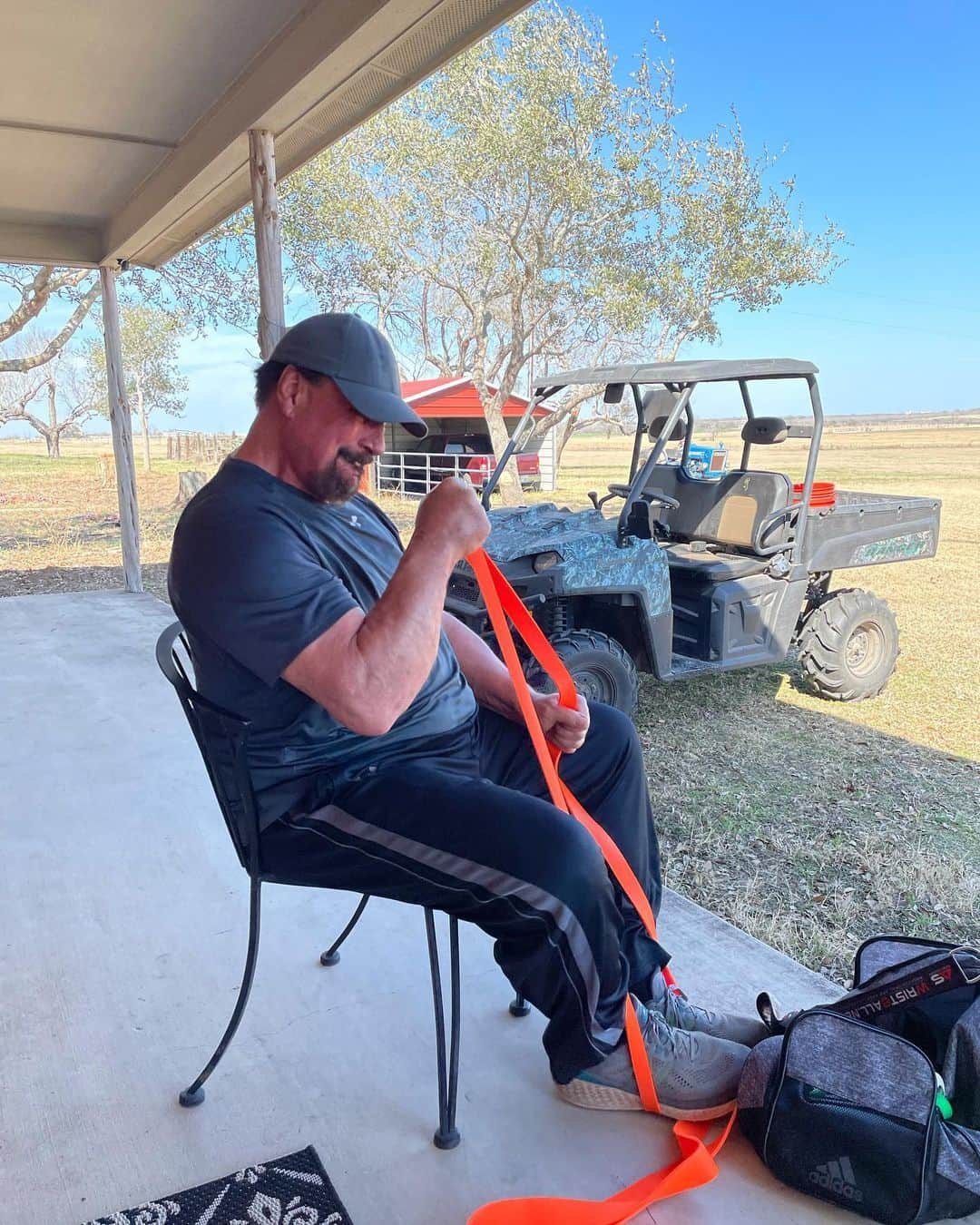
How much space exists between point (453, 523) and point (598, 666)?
230cm

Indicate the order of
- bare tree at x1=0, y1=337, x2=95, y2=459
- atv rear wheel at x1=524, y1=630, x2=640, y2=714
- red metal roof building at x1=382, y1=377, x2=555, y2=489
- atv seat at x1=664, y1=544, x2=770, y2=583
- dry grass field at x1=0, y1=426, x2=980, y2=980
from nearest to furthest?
dry grass field at x1=0, y1=426, x2=980, y2=980 < atv rear wheel at x1=524, y1=630, x2=640, y2=714 < atv seat at x1=664, y1=544, x2=770, y2=583 < red metal roof building at x1=382, y1=377, x2=555, y2=489 < bare tree at x1=0, y1=337, x2=95, y2=459

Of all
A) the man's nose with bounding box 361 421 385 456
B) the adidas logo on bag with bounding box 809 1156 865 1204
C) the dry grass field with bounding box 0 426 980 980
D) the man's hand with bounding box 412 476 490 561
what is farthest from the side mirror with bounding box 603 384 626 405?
the adidas logo on bag with bounding box 809 1156 865 1204

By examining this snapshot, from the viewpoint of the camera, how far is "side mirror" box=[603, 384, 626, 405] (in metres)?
4.25

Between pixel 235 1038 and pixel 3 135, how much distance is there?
424 centimetres

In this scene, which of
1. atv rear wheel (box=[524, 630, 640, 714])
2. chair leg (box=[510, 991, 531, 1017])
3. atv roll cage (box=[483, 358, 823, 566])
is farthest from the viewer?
atv roll cage (box=[483, 358, 823, 566])

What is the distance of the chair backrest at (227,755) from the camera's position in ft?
4.87

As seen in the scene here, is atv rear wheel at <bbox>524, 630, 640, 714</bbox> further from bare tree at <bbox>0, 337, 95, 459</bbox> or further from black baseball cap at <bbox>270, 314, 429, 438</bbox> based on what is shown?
bare tree at <bbox>0, 337, 95, 459</bbox>

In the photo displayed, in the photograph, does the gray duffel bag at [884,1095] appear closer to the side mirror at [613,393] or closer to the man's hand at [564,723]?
the man's hand at [564,723]

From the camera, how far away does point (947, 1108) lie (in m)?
1.43

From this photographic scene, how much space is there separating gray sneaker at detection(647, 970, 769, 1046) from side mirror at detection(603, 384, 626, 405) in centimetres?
306

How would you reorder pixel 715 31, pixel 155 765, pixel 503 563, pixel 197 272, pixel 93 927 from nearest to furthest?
1. pixel 93 927
2. pixel 155 765
3. pixel 503 563
4. pixel 197 272
5. pixel 715 31

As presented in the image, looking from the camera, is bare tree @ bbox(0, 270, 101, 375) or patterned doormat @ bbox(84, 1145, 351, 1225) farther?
bare tree @ bbox(0, 270, 101, 375)

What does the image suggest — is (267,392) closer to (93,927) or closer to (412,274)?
(93,927)

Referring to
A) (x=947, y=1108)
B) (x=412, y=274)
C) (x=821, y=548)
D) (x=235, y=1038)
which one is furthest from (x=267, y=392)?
(x=412, y=274)
